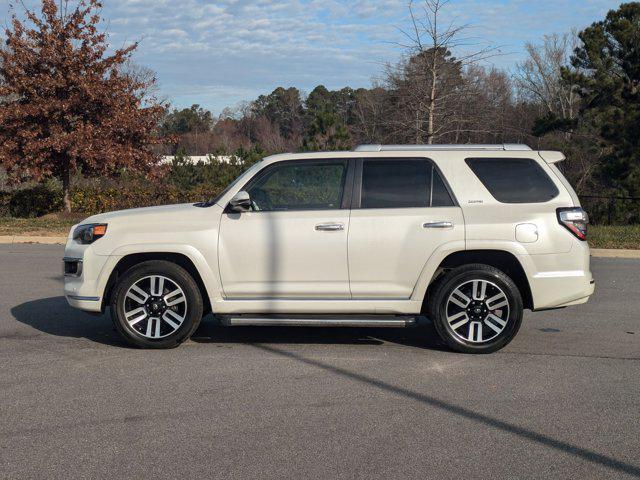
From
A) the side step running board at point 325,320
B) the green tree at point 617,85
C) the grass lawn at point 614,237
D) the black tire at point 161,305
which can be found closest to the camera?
the side step running board at point 325,320

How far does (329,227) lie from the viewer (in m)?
7.34

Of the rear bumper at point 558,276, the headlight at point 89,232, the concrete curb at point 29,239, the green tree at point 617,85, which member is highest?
the green tree at point 617,85

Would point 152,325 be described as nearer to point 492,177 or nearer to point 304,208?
point 304,208

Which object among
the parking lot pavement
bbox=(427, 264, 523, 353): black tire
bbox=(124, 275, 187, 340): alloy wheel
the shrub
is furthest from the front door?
the shrub

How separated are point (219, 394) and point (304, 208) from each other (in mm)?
2185

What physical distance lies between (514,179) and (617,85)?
23006mm

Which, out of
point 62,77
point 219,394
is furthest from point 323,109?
point 219,394

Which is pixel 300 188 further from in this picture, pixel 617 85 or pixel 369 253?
pixel 617 85

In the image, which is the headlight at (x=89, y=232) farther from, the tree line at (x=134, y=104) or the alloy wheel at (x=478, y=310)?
the tree line at (x=134, y=104)

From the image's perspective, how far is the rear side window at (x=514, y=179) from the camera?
7.46m

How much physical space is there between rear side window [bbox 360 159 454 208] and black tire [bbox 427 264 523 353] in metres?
0.73

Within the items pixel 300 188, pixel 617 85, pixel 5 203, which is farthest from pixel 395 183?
pixel 617 85

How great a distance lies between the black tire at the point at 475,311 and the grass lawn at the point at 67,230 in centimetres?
1069

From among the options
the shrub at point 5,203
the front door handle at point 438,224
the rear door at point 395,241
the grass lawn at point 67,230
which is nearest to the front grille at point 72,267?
the rear door at point 395,241
